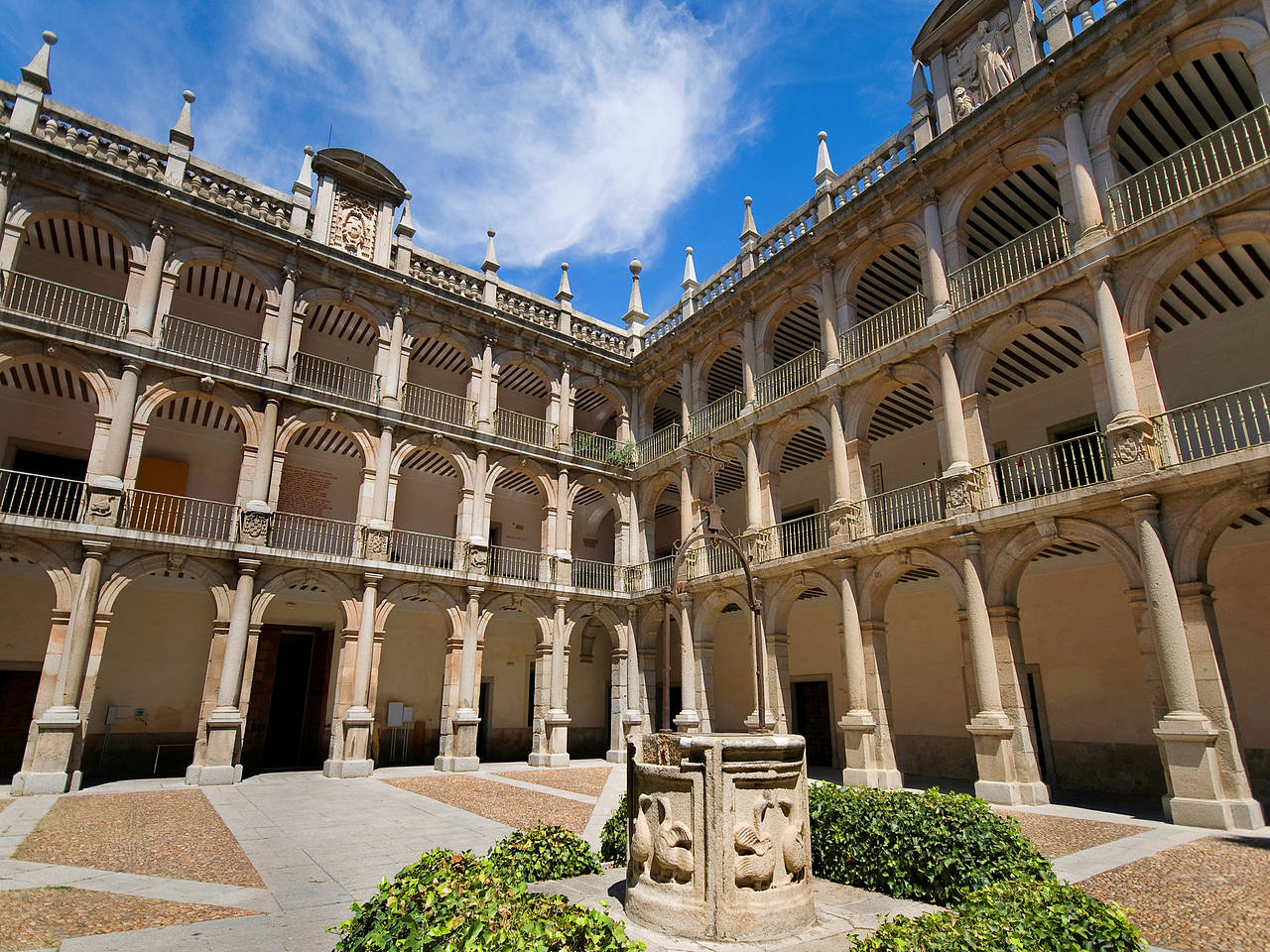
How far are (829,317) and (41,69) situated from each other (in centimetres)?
1763

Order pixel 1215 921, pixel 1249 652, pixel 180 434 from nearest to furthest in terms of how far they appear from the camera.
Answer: pixel 1215 921 < pixel 1249 652 < pixel 180 434

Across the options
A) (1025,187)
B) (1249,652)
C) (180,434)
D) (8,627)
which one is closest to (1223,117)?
(1025,187)

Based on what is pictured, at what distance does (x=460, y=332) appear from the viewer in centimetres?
1989

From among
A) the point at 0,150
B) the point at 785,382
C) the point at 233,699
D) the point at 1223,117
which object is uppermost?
the point at 0,150

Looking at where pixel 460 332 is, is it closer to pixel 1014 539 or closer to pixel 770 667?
pixel 770 667

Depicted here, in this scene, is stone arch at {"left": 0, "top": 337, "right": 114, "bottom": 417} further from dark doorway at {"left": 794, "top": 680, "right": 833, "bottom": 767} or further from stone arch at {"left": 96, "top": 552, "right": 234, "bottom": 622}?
dark doorway at {"left": 794, "top": 680, "right": 833, "bottom": 767}

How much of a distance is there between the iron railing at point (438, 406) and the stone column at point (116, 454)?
580cm

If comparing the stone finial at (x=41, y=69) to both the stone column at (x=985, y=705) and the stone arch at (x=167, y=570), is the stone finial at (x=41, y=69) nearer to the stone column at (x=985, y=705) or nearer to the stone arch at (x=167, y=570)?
the stone arch at (x=167, y=570)

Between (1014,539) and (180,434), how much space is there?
18380 millimetres

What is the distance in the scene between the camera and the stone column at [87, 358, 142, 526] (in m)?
13.8

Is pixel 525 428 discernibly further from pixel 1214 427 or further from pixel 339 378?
pixel 1214 427

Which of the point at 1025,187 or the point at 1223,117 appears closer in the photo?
the point at 1223,117

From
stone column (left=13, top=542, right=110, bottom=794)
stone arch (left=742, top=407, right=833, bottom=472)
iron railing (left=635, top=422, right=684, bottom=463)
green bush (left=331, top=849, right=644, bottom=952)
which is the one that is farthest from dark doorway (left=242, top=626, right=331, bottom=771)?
green bush (left=331, top=849, right=644, bottom=952)

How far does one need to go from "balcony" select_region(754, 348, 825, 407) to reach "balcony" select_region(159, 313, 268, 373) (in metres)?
11.9
